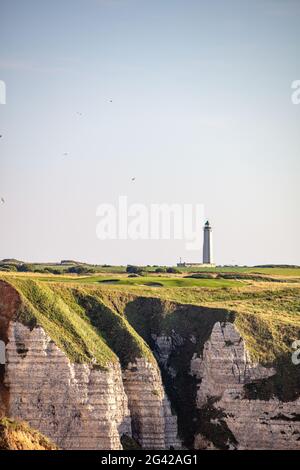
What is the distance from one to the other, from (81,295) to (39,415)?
16.3 meters

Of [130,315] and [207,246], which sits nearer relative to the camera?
[130,315]

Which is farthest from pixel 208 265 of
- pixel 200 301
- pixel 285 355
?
pixel 285 355

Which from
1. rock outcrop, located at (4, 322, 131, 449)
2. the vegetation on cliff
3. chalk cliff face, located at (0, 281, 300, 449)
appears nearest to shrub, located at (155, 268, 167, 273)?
chalk cliff face, located at (0, 281, 300, 449)

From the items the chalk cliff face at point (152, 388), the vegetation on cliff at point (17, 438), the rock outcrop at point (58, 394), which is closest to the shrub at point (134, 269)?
the chalk cliff face at point (152, 388)

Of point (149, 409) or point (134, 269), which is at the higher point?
point (134, 269)

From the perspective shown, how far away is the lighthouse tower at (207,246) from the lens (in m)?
189

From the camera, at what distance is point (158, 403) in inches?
4400

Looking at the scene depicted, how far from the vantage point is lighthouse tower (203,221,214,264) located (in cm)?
18938

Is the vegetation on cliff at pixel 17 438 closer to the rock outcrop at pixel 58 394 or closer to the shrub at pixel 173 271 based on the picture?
the rock outcrop at pixel 58 394

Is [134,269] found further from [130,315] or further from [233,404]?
[233,404]

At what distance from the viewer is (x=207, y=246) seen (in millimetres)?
189750

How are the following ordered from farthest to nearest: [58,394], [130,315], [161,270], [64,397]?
1. [161,270]
2. [130,315]
3. [64,397]
4. [58,394]

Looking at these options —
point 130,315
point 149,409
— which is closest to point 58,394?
point 149,409

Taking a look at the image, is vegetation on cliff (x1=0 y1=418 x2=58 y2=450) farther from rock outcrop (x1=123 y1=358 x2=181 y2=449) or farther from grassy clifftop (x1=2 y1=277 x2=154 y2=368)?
rock outcrop (x1=123 y1=358 x2=181 y2=449)
